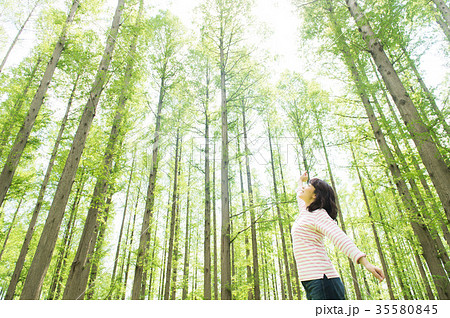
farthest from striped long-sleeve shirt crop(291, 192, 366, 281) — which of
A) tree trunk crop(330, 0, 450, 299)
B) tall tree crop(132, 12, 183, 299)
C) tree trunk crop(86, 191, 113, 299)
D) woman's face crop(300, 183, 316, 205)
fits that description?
tall tree crop(132, 12, 183, 299)

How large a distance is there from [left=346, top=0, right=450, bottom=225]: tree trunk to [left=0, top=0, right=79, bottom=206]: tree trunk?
7299 millimetres

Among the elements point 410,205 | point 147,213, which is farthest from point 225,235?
point 410,205

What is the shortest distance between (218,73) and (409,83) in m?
7.33

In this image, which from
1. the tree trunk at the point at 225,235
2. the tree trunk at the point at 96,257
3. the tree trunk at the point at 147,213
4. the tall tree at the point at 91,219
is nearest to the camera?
the tall tree at the point at 91,219

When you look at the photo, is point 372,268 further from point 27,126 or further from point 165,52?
point 165,52

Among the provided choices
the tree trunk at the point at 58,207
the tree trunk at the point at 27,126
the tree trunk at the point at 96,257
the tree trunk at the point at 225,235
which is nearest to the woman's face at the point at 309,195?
the tree trunk at the point at 225,235

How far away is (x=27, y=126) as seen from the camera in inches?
223

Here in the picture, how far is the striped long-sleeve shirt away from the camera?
150 centimetres

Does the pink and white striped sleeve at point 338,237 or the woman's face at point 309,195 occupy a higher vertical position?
the woman's face at point 309,195

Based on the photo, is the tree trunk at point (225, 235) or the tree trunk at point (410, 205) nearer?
the tree trunk at point (410, 205)

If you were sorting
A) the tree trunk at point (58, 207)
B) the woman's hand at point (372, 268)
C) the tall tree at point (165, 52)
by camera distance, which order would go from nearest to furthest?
the woman's hand at point (372, 268) < the tree trunk at point (58, 207) < the tall tree at point (165, 52)

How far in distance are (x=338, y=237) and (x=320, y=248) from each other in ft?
0.62

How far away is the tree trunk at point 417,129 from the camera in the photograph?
118 inches

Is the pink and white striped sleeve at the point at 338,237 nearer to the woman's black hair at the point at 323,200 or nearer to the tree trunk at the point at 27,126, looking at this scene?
the woman's black hair at the point at 323,200
